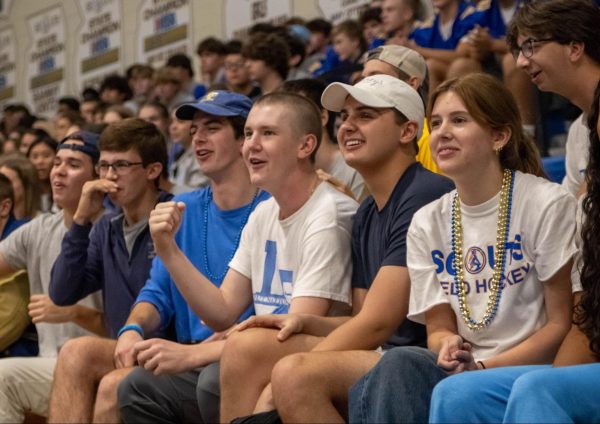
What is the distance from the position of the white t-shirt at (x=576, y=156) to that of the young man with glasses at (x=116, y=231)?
178 cm

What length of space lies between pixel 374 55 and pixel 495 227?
1620mm

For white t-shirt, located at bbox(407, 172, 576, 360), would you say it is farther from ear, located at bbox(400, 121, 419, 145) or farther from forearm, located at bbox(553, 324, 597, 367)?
ear, located at bbox(400, 121, 419, 145)

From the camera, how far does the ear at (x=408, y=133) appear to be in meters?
3.58

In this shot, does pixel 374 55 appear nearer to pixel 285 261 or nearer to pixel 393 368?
pixel 285 261

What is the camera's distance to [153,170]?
185 inches

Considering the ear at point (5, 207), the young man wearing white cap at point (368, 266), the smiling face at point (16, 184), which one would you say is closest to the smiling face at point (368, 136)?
the young man wearing white cap at point (368, 266)

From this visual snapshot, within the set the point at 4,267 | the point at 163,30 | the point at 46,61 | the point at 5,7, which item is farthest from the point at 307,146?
the point at 5,7

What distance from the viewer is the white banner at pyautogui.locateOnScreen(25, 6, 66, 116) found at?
12.8 m

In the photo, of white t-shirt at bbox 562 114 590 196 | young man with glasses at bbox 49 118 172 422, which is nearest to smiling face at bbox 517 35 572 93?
white t-shirt at bbox 562 114 590 196

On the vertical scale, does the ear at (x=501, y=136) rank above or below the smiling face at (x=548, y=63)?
below

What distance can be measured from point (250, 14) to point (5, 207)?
4785mm

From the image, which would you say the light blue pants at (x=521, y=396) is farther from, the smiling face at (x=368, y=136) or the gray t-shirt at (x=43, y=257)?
the gray t-shirt at (x=43, y=257)

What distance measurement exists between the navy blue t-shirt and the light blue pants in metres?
0.72

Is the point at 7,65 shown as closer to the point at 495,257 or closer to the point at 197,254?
the point at 197,254
